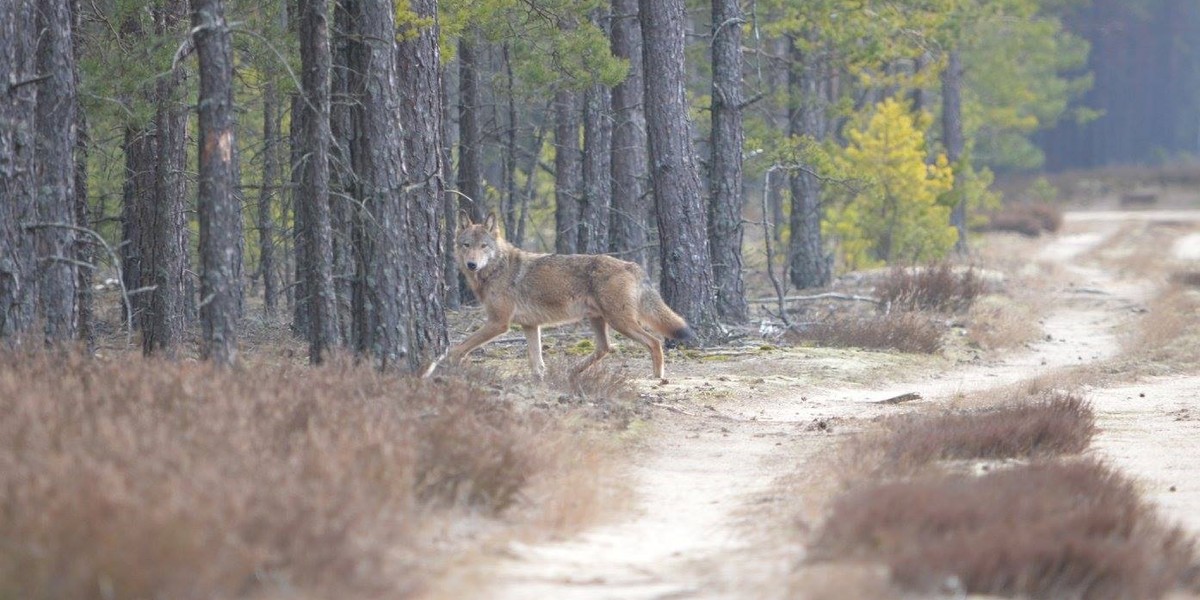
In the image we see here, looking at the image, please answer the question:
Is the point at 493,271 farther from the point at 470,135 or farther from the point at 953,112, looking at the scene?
the point at 953,112

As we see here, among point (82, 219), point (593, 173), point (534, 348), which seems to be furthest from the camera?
point (593, 173)

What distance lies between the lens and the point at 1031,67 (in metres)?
53.2

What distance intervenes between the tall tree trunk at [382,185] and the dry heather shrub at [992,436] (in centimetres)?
424

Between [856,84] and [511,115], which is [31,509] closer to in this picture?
[511,115]

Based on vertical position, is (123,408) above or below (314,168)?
below

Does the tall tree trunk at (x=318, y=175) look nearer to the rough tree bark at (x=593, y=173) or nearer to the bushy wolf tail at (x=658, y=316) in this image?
the bushy wolf tail at (x=658, y=316)

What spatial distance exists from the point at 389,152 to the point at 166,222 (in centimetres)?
399

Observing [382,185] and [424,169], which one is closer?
[382,185]

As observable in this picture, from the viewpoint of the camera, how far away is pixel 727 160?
18.3 meters

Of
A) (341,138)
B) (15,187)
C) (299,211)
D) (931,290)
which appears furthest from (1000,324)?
(15,187)

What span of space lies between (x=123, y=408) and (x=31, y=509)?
222 centimetres

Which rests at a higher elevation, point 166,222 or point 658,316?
point 166,222

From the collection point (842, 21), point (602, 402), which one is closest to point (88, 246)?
point (602, 402)

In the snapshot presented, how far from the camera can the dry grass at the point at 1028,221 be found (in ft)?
161
